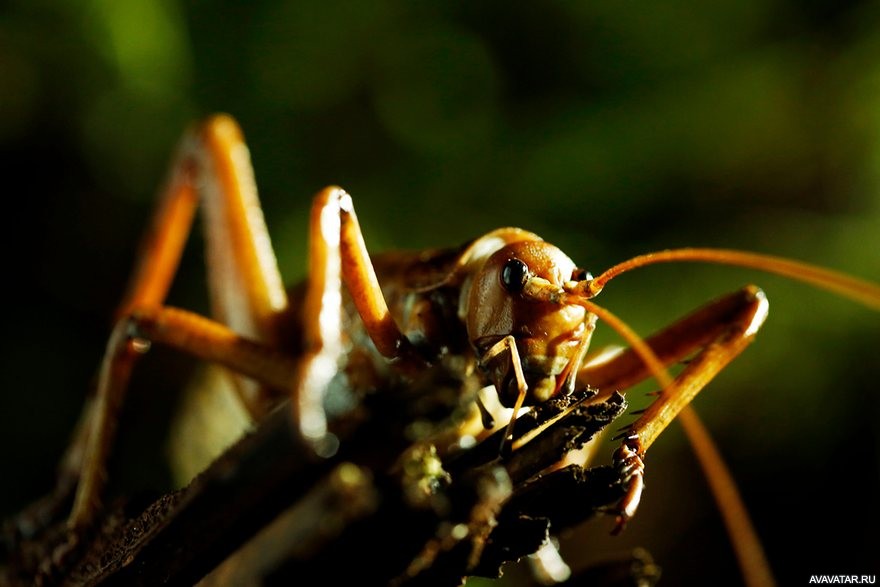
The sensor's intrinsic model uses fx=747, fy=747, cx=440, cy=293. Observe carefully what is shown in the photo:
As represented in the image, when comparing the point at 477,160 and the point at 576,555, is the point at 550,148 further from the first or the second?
the point at 576,555

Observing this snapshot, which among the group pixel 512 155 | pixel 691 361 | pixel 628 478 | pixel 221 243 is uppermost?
pixel 512 155

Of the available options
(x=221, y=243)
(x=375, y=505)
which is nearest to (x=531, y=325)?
(x=375, y=505)

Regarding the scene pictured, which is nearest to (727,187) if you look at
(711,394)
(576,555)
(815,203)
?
(815,203)

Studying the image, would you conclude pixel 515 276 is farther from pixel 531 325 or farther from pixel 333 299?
pixel 333 299

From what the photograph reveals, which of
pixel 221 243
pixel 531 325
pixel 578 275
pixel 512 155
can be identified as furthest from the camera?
pixel 512 155

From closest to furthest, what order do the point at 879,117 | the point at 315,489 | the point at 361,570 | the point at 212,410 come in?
1. the point at 315,489
2. the point at 361,570
3. the point at 212,410
4. the point at 879,117

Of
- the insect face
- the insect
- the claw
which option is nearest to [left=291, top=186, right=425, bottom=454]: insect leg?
the insect

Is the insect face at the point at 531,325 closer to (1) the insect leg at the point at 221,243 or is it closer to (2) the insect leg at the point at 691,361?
(2) the insect leg at the point at 691,361

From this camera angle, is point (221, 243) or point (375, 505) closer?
point (375, 505)
